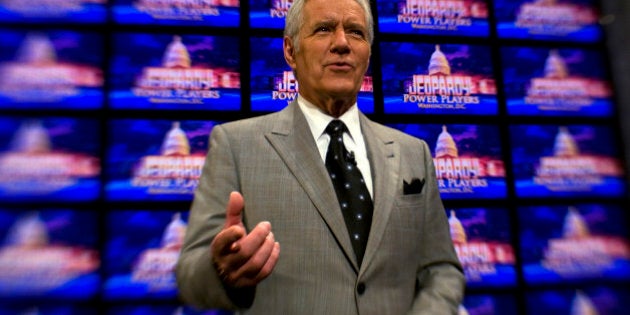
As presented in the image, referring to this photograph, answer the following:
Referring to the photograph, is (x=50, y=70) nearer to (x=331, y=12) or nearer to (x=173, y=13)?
(x=173, y=13)

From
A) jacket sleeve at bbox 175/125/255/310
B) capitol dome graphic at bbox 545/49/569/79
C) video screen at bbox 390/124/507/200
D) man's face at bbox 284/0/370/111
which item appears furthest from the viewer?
capitol dome graphic at bbox 545/49/569/79

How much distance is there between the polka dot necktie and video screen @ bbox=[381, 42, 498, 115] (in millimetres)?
1129

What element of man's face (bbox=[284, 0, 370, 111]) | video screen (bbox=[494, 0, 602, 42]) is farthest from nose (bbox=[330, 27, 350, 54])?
video screen (bbox=[494, 0, 602, 42])

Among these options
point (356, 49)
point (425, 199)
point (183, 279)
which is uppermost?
point (356, 49)

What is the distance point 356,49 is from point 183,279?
0.92m

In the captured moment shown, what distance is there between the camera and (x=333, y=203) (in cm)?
123

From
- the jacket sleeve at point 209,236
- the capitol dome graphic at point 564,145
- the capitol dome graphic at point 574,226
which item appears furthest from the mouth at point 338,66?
the capitol dome graphic at point 574,226

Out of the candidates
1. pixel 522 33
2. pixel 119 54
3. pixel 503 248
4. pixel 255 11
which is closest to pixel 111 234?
pixel 119 54

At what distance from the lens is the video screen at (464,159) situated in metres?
2.41

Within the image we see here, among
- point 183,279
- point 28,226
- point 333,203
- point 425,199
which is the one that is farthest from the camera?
point 28,226

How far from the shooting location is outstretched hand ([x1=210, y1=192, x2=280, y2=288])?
0.87 metres

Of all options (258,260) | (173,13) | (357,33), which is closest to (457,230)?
(357,33)

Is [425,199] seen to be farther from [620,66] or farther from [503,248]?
[620,66]

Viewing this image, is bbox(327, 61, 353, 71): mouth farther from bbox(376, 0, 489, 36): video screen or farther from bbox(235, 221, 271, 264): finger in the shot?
bbox(376, 0, 489, 36): video screen
